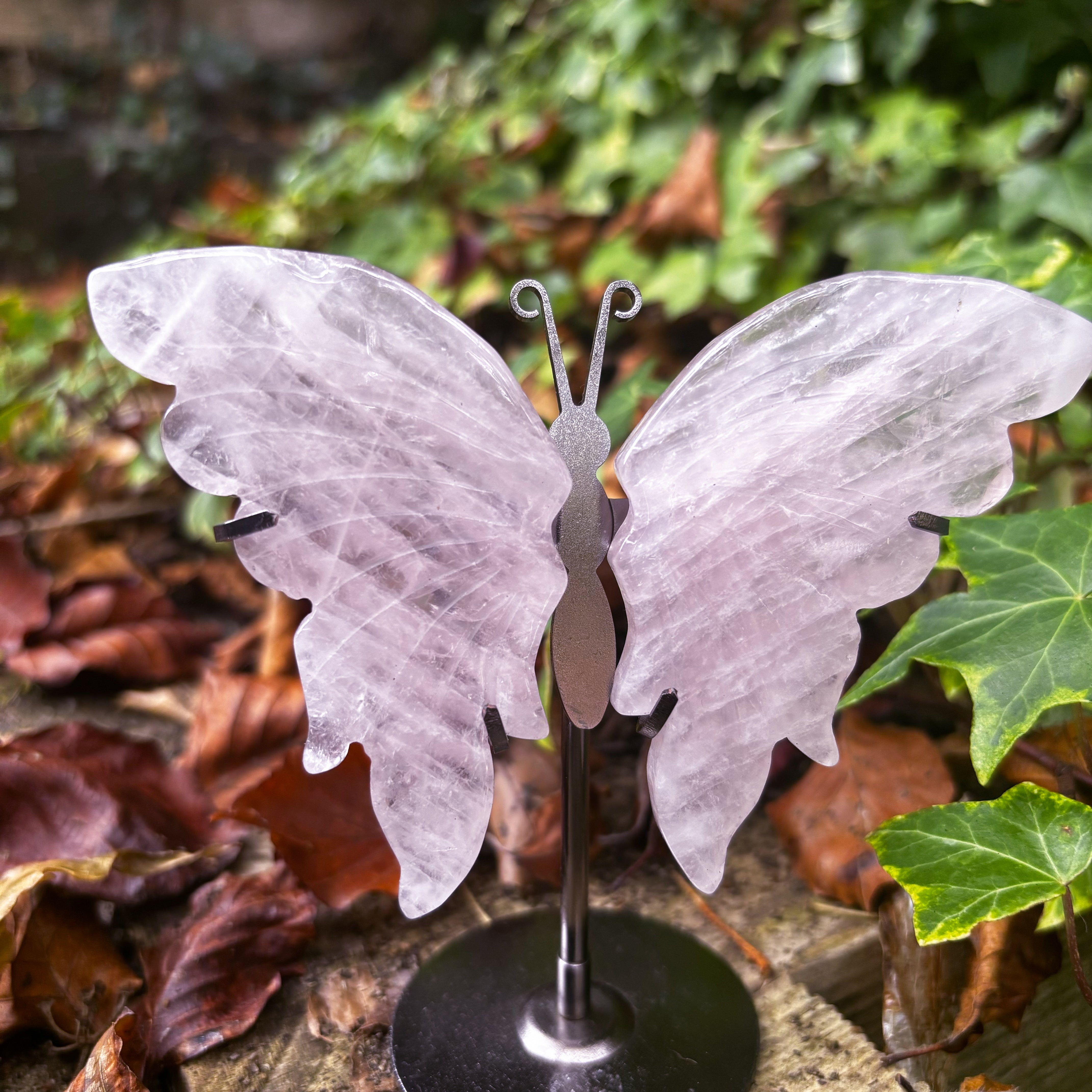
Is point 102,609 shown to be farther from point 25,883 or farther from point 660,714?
point 660,714

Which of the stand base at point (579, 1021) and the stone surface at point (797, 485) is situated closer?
the stone surface at point (797, 485)

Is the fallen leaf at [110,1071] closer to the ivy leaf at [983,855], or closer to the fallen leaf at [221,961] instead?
the fallen leaf at [221,961]

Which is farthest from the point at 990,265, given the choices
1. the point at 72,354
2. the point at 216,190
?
the point at 216,190

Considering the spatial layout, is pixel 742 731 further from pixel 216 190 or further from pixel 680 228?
pixel 216 190

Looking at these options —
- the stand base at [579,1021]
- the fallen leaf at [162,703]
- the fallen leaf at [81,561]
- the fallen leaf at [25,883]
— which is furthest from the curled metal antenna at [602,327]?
the fallen leaf at [81,561]

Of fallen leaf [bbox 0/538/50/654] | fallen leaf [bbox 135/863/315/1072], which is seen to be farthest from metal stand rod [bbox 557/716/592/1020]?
fallen leaf [bbox 0/538/50/654]
